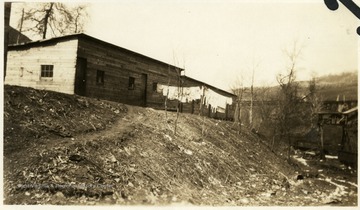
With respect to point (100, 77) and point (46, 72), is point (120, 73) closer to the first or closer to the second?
point (100, 77)

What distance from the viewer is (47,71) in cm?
1212

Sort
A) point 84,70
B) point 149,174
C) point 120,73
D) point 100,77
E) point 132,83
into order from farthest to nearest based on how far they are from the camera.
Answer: point 132,83 < point 120,73 < point 100,77 < point 84,70 < point 149,174

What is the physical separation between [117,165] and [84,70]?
259 inches

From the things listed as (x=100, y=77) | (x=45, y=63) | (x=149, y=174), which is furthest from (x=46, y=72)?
(x=149, y=174)

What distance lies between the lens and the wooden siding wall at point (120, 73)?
40.3ft

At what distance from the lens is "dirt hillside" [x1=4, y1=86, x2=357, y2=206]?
5.80 meters

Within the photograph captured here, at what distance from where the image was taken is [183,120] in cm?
1362

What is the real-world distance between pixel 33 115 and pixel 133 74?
25.9 feet

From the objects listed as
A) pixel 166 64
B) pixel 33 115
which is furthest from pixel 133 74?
pixel 33 115

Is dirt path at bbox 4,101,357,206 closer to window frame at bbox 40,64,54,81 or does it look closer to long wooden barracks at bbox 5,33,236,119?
long wooden barracks at bbox 5,33,236,119

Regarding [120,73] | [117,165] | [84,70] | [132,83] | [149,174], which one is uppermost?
[120,73]

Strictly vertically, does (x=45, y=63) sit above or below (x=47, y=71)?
above

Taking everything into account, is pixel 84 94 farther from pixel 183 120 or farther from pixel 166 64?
pixel 166 64

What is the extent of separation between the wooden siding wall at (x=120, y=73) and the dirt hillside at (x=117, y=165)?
1983 millimetres
